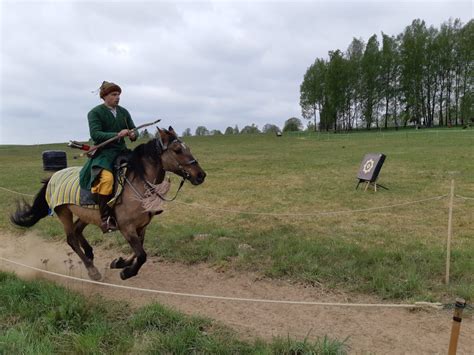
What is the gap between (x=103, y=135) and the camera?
188 inches

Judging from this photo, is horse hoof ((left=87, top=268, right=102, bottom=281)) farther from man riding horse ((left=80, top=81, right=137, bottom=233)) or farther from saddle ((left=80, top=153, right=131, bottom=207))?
saddle ((left=80, top=153, right=131, bottom=207))

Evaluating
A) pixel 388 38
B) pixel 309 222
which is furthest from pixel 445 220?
pixel 388 38

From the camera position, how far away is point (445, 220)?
8312 millimetres

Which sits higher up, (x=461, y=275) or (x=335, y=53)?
(x=335, y=53)

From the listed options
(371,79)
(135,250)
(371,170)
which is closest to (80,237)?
(135,250)

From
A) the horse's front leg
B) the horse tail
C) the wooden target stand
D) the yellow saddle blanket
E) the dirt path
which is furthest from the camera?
the wooden target stand

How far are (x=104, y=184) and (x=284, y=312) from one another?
290cm

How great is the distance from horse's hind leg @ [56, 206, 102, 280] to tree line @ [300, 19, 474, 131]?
6304 centimetres

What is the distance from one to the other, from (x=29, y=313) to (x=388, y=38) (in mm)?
68224

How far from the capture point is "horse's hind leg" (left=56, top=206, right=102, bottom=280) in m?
5.52

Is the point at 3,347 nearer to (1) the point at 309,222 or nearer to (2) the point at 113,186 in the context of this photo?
(2) the point at 113,186

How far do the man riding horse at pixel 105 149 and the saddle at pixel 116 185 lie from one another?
0.20ft

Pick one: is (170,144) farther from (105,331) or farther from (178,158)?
(105,331)

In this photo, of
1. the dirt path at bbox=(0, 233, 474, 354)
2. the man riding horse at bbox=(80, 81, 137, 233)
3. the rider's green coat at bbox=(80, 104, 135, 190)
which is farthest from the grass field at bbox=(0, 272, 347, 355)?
the rider's green coat at bbox=(80, 104, 135, 190)
